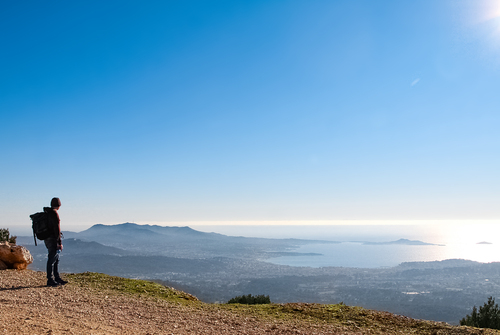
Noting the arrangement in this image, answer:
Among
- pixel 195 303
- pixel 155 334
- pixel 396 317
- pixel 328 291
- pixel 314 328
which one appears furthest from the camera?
pixel 328 291

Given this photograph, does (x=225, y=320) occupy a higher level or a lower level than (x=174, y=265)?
higher

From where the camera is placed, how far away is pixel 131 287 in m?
12.0

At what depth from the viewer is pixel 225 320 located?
8.63 metres

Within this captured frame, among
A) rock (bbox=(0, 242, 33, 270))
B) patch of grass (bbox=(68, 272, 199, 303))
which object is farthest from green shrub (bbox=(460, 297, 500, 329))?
rock (bbox=(0, 242, 33, 270))

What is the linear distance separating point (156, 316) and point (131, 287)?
13.5 feet

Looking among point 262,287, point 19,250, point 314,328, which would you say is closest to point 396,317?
point 314,328

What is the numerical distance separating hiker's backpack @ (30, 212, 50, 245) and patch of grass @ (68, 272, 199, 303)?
2618 millimetres

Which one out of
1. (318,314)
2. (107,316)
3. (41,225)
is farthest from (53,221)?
(318,314)

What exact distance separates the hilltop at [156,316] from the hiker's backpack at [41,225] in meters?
1.82

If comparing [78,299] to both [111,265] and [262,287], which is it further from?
[111,265]

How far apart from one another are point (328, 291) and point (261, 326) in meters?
76.0

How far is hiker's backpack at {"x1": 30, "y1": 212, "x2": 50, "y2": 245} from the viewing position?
1056 centimetres

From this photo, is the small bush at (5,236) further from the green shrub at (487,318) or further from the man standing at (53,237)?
the green shrub at (487,318)

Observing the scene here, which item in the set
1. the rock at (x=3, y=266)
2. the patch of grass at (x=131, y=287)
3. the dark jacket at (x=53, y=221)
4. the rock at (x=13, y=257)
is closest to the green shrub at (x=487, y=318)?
the patch of grass at (x=131, y=287)
